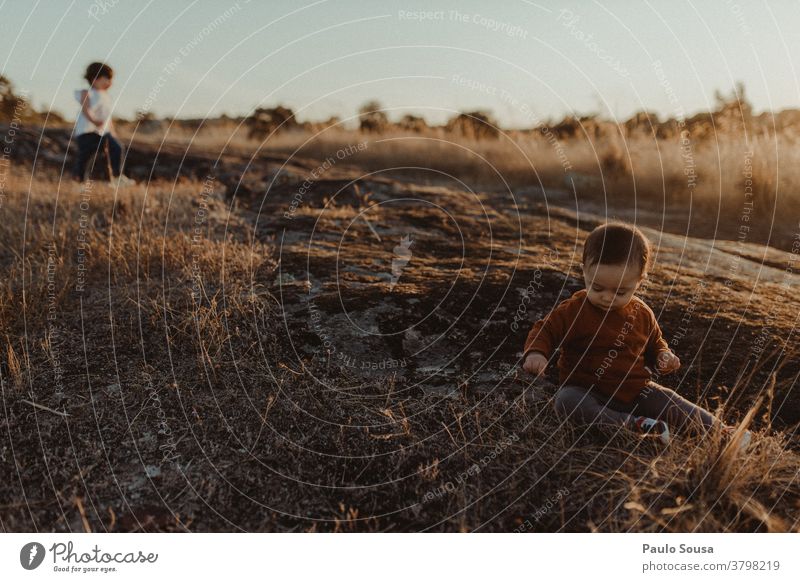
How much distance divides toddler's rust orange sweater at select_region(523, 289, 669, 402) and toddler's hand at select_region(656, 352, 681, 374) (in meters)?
0.07

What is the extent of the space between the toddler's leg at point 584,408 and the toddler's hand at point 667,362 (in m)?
0.31

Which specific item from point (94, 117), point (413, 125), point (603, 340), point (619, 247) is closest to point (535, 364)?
point (603, 340)

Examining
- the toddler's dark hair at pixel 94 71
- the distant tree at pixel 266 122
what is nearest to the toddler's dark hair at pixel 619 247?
the toddler's dark hair at pixel 94 71

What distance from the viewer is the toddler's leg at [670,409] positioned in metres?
2.88

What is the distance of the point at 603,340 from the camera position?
3055mm

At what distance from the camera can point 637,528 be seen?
2467 mm

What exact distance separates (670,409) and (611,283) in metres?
0.71

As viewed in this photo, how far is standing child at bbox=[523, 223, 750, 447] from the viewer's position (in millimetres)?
2875

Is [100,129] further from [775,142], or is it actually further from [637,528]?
[775,142]

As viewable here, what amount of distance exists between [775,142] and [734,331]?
16.0 feet

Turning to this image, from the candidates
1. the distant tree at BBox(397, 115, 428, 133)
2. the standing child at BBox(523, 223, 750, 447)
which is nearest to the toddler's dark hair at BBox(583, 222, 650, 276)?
the standing child at BBox(523, 223, 750, 447)

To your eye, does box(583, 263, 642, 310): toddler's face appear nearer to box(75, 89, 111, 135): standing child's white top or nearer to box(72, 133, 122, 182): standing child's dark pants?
box(75, 89, 111, 135): standing child's white top

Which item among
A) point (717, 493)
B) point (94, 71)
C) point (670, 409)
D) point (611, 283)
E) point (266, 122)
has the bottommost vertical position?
point (717, 493)

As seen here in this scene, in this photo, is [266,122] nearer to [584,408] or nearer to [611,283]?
[611,283]
